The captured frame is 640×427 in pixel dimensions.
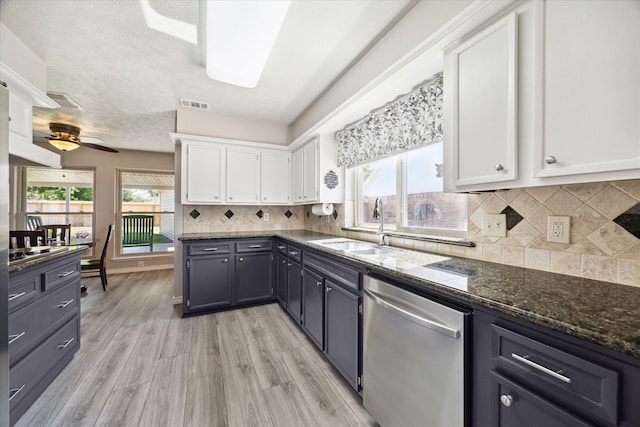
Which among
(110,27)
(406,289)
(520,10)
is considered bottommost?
(406,289)

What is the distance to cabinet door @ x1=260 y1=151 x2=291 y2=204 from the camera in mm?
3689

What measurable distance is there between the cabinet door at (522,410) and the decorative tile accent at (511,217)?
86cm

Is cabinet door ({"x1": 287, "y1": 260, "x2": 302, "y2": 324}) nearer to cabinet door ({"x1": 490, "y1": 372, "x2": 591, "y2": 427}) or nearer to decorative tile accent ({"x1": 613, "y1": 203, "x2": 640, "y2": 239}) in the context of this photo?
cabinet door ({"x1": 490, "y1": 372, "x2": 591, "y2": 427})

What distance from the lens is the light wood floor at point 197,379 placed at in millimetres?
1571

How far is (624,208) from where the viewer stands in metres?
1.06

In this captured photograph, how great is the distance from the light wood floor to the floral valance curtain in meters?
1.87

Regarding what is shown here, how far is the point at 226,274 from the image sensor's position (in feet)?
Result: 10.4

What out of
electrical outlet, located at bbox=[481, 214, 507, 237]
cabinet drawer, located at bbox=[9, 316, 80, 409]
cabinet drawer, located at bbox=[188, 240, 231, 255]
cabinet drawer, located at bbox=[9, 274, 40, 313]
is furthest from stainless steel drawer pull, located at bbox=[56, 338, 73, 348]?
electrical outlet, located at bbox=[481, 214, 507, 237]

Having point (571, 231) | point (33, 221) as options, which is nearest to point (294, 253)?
point (571, 231)

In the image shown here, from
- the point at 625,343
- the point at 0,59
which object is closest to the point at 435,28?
the point at 625,343

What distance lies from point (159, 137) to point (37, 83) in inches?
99.5

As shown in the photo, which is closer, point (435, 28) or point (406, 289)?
point (406, 289)

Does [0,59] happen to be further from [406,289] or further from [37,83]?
[406,289]

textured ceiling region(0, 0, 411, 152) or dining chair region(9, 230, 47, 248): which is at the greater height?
textured ceiling region(0, 0, 411, 152)
